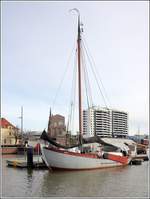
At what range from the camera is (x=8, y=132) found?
3922 inches

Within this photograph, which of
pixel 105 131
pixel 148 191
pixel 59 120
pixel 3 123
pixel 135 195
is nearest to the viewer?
pixel 135 195

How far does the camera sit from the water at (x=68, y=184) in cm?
2272

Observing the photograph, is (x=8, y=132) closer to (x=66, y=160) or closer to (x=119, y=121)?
(x=66, y=160)

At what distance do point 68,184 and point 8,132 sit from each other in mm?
76077

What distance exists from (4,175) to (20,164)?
6414 mm

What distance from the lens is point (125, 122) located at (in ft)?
565

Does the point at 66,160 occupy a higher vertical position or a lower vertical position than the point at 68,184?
higher

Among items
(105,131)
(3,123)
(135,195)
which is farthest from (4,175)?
(105,131)

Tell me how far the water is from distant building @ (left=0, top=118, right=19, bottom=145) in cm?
5910

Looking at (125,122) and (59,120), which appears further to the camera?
(125,122)

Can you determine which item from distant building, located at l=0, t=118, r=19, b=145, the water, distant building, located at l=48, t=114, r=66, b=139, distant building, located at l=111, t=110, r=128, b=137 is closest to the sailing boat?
the water

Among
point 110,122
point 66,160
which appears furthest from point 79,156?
point 110,122

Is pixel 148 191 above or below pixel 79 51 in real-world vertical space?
below

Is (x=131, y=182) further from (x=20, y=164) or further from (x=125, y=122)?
(x=125, y=122)
